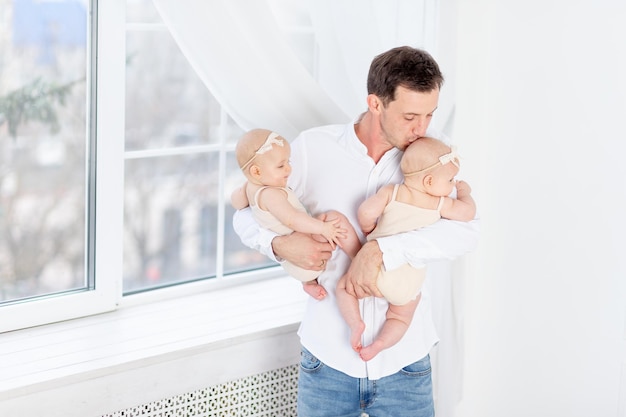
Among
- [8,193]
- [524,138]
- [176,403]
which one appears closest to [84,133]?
A: [8,193]

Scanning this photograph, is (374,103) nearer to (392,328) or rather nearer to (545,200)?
(392,328)

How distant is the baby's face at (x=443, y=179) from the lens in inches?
76.2

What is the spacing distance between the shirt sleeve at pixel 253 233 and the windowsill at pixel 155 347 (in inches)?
14.8

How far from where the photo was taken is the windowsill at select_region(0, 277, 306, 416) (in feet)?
6.84

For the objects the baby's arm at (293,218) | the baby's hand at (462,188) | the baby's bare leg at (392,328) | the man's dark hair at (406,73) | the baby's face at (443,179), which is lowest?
the baby's bare leg at (392,328)

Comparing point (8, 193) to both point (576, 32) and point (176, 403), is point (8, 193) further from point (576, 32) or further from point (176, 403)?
point (576, 32)

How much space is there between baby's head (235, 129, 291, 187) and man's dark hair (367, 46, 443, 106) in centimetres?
28

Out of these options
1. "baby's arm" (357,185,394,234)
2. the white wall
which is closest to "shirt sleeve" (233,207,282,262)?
"baby's arm" (357,185,394,234)

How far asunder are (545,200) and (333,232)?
2.68 feet

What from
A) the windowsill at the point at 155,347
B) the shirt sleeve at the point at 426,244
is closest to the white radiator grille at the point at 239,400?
the windowsill at the point at 155,347

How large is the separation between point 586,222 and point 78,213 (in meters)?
1.56

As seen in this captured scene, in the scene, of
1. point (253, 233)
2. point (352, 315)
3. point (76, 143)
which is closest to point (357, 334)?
point (352, 315)

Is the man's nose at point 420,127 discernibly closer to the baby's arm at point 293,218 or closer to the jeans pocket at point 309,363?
the baby's arm at point 293,218

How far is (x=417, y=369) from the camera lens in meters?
2.12
